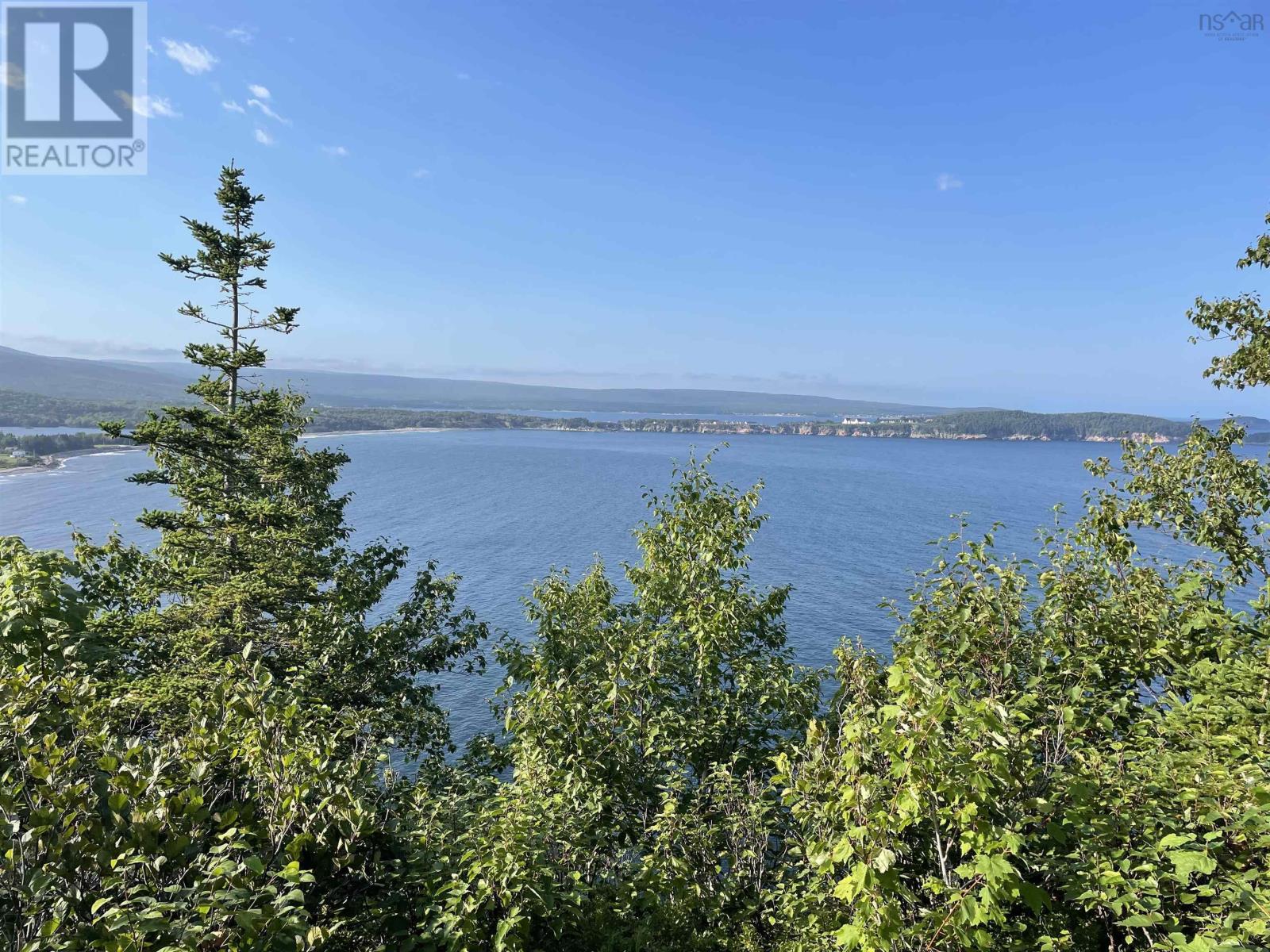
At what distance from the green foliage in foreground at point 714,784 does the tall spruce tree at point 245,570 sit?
8.04 feet

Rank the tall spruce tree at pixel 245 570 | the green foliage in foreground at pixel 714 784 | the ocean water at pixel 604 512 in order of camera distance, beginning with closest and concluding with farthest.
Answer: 1. the green foliage in foreground at pixel 714 784
2. the tall spruce tree at pixel 245 570
3. the ocean water at pixel 604 512

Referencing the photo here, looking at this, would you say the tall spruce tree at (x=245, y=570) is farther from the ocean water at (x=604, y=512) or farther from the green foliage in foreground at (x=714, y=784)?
the ocean water at (x=604, y=512)

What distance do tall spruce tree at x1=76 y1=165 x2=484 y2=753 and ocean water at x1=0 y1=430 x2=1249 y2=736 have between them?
954 centimetres

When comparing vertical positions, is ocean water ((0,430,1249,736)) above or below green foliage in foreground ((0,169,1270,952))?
below

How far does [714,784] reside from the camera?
26.6 ft

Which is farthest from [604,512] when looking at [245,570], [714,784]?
[714,784]

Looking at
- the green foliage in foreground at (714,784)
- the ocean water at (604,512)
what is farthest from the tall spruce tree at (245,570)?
the ocean water at (604,512)

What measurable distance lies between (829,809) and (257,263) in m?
21.7

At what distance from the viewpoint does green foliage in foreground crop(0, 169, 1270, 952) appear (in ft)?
13.2

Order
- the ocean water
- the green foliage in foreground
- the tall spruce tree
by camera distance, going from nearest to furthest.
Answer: the green foliage in foreground → the tall spruce tree → the ocean water

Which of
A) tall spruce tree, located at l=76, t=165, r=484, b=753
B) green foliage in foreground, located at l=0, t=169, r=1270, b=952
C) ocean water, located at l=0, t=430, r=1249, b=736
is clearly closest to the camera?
green foliage in foreground, located at l=0, t=169, r=1270, b=952

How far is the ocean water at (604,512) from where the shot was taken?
3953 cm

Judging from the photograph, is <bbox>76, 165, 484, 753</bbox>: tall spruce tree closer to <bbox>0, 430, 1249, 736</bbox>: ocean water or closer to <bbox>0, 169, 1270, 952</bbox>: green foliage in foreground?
<bbox>0, 169, 1270, 952</bbox>: green foliage in foreground

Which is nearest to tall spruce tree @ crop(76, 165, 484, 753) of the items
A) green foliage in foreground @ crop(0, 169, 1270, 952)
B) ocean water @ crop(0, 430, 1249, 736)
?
green foliage in foreground @ crop(0, 169, 1270, 952)
